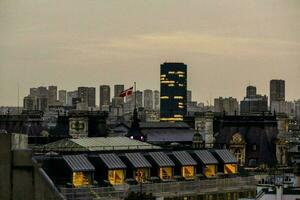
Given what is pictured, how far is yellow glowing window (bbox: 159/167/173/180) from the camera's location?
7362 cm

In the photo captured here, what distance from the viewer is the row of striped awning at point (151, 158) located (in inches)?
2611

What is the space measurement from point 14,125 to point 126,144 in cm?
5876

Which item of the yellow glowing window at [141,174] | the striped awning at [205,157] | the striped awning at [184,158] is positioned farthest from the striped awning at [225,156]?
the yellow glowing window at [141,174]

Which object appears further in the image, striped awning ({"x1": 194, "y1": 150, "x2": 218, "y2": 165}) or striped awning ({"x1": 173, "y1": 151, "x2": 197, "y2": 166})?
striped awning ({"x1": 194, "y1": 150, "x2": 218, "y2": 165})

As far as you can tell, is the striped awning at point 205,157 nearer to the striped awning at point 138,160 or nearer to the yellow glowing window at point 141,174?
the striped awning at point 138,160

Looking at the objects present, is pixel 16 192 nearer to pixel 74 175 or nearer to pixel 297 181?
pixel 74 175

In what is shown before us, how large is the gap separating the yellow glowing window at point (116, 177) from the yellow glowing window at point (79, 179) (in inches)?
100

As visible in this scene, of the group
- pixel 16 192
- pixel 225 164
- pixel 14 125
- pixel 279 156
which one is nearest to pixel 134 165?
pixel 225 164

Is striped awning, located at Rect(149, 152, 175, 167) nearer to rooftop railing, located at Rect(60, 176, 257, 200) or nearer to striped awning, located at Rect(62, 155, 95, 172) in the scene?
rooftop railing, located at Rect(60, 176, 257, 200)

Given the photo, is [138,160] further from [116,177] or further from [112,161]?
[116,177]

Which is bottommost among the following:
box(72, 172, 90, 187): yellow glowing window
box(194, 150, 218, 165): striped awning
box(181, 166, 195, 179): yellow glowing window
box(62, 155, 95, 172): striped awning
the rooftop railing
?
the rooftop railing

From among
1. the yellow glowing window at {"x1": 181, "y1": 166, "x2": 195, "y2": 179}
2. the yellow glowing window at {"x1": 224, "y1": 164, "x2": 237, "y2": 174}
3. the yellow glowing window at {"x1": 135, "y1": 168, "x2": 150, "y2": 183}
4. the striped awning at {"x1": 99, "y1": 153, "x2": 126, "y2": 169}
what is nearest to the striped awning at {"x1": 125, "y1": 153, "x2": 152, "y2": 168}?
the yellow glowing window at {"x1": 135, "y1": 168, "x2": 150, "y2": 183}

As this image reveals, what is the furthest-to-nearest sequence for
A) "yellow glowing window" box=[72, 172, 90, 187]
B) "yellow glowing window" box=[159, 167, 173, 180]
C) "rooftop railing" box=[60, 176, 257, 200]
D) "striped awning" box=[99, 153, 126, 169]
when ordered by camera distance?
"yellow glowing window" box=[159, 167, 173, 180], "striped awning" box=[99, 153, 126, 169], "yellow glowing window" box=[72, 172, 90, 187], "rooftop railing" box=[60, 176, 257, 200]

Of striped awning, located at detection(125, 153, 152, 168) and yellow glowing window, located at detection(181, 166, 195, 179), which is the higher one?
striped awning, located at detection(125, 153, 152, 168)
